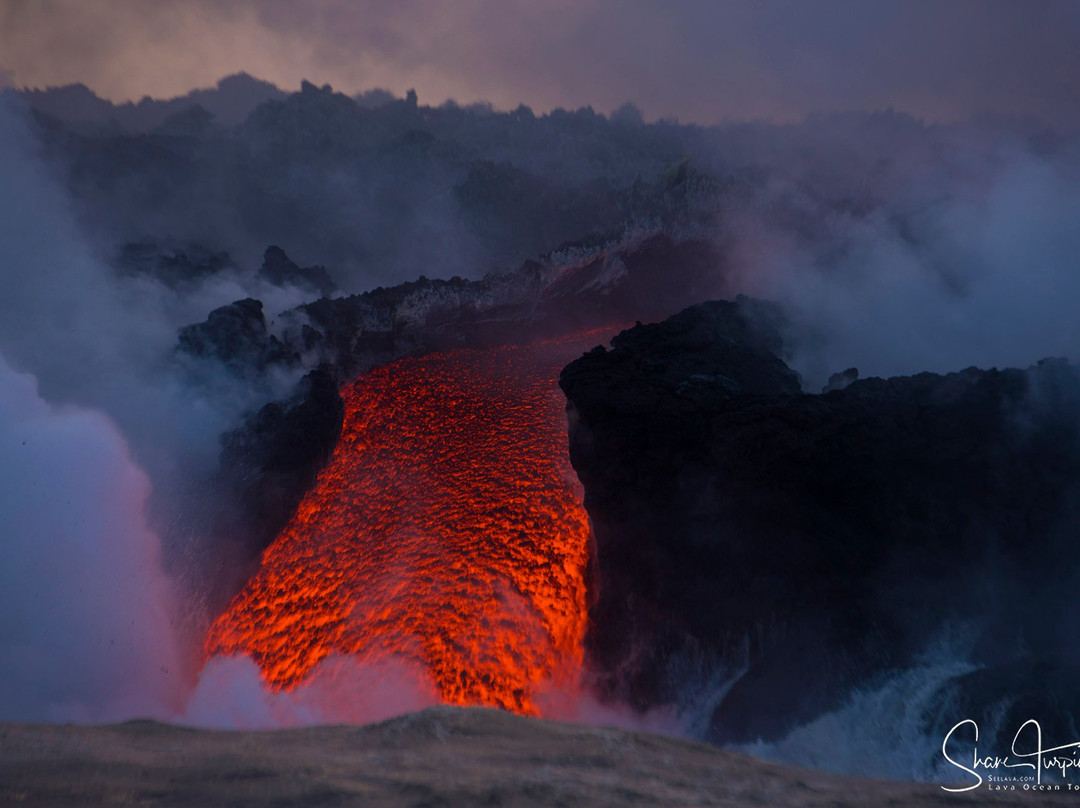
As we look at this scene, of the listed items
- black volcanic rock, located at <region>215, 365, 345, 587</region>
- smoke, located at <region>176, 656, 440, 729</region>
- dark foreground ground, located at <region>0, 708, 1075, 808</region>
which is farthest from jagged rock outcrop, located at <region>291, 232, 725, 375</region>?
dark foreground ground, located at <region>0, 708, 1075, 808</region>

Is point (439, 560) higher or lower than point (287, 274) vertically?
lower

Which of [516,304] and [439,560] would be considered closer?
[439,560]

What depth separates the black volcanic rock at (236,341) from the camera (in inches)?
547

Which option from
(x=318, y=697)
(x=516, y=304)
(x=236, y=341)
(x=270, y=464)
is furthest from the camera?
(x=516, y=304)

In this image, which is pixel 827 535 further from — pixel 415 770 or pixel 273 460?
pixel 273 460

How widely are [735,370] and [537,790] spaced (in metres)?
8.82

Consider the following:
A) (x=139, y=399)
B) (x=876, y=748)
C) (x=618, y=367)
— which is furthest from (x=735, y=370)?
(x=139, y=399)

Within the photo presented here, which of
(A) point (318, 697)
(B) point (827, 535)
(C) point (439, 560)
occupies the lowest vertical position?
(A) point (318, 697)

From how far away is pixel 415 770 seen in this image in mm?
2930

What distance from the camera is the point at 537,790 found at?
8.79 ft

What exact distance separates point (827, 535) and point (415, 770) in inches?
229

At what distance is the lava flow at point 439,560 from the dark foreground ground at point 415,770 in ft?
17.6

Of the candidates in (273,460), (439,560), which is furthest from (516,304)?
(439,560)

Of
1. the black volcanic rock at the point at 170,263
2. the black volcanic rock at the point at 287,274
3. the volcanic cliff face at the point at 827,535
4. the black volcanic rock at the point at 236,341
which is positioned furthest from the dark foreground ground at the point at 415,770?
the black volcanic rock at the point at 170,263
